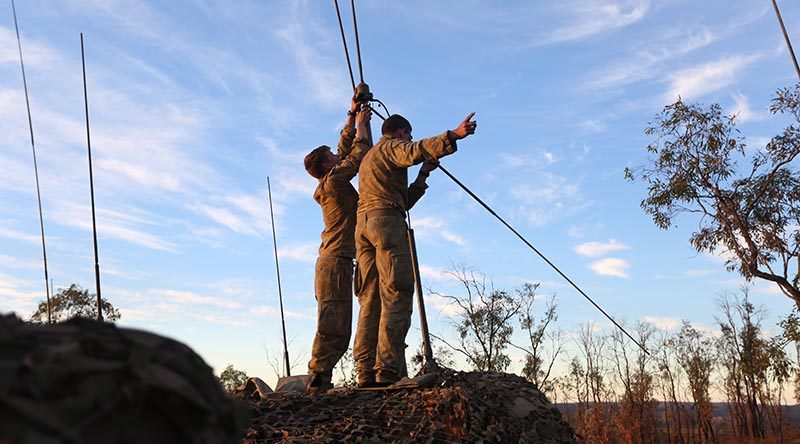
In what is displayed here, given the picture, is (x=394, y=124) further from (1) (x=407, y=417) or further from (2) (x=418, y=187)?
(1) (x=407, y=417)

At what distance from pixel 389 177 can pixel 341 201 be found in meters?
1.25

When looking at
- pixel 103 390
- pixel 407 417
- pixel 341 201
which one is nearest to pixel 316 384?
pixel 407 417

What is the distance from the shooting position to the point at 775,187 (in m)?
19.8

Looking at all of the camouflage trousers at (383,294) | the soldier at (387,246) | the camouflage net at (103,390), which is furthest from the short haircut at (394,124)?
the camouflage net at (103,390)

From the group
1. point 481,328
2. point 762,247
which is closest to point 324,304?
point 762,247

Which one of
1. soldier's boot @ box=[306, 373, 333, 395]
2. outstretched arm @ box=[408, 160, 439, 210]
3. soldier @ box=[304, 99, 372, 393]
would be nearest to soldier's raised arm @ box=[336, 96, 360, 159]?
soldier @ box=[304, 99, 372, 393]

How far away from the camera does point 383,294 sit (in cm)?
639

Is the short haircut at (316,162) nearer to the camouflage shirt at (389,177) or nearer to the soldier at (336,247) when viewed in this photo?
the soldier at (336,247)

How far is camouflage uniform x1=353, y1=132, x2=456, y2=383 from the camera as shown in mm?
6203

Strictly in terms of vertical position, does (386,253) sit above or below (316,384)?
above

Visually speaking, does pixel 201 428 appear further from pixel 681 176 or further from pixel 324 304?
pixel 681 176

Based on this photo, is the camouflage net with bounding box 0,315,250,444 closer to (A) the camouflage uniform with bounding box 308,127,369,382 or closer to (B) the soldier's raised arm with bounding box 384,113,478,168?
(B) the soldier's raised arm with bounding box 384,113,478,168

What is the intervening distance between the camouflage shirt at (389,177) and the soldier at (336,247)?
77cm

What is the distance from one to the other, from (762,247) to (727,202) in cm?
162
